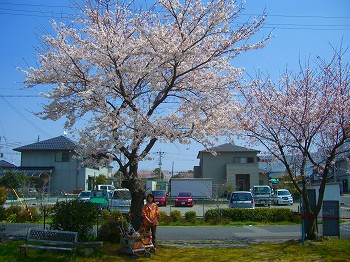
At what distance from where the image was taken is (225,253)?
35.8ft

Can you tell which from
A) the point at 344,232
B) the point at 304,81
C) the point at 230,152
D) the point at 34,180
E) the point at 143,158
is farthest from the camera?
the point at 230,152

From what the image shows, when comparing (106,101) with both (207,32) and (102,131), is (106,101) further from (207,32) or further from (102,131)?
(207,32)

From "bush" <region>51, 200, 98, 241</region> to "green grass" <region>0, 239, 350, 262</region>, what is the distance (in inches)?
30.3

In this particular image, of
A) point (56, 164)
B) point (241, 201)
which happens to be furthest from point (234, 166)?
point (241, 201)

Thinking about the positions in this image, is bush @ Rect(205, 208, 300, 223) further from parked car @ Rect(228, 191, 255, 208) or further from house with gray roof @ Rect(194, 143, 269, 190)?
house with gray roof @ Rect(194, 143, 269, 190)

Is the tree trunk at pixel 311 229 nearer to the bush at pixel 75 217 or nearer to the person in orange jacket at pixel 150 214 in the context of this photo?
the person in orange jacket at pixel 150 214

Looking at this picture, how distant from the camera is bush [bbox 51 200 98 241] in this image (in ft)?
34.8

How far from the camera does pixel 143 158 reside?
11.0m

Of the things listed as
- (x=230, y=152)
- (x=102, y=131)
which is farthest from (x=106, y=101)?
(x=230, y=152)

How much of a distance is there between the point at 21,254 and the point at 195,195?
31747 millimetres

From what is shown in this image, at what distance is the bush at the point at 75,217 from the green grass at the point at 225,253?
0.77m

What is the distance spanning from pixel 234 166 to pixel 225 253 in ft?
128

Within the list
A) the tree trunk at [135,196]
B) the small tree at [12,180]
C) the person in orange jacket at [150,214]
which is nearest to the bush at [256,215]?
the tree trunk at [135,196]

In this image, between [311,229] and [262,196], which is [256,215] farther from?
[262,196]
